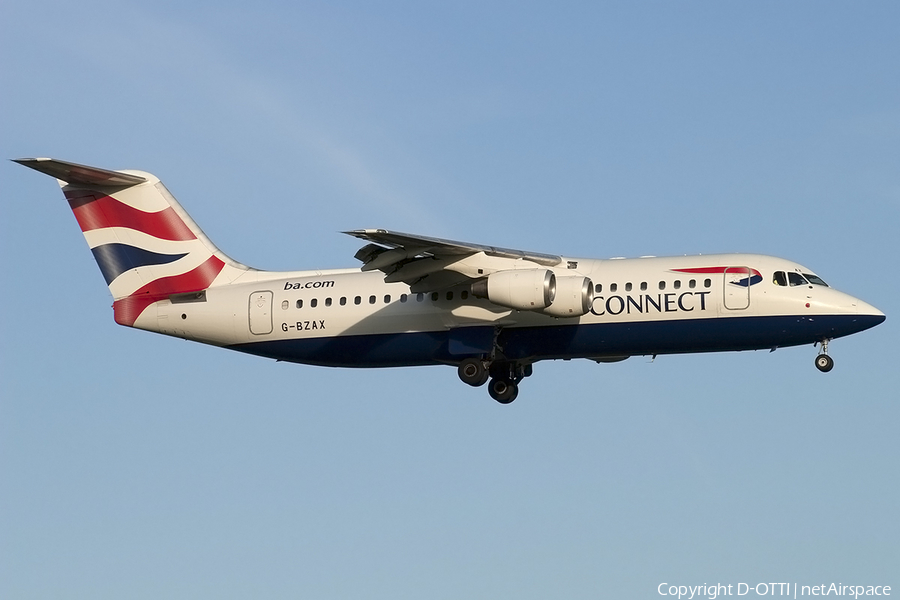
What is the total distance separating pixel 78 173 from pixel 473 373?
887cm

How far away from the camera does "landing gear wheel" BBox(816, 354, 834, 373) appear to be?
22.3m

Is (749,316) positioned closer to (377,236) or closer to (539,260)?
(539,260)

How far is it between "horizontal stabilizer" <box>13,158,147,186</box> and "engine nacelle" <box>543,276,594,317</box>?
934 cm

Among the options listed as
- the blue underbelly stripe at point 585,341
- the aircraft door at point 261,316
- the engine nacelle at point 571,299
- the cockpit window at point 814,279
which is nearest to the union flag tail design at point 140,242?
the aircraft door at point 261,316

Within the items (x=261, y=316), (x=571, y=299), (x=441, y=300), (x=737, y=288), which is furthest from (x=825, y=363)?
(x=261, y=316)

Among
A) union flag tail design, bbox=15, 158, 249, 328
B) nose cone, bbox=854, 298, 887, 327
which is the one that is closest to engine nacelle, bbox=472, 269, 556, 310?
nose cone, bbox=854, 298, 887, 327

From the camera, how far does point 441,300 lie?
77.5 feet

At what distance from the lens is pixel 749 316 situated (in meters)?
22.1

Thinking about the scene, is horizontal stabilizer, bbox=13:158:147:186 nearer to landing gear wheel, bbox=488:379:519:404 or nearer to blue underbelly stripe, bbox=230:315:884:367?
blue underbelly stripe, bbox=230:315:884:367

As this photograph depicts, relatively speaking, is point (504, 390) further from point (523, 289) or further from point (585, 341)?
point (523, 289)

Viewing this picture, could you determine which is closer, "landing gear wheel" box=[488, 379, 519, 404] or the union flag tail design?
"landing gear wheel" box=[488, 379, 519, 404]

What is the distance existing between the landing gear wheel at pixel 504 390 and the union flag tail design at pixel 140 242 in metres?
5.57

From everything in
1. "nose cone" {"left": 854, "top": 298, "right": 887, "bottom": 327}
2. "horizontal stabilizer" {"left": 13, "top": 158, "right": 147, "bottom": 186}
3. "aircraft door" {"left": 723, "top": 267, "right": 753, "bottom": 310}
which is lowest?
"nose cone" {"left": 854, "top": 298, "right": 887, "bottom": 327}

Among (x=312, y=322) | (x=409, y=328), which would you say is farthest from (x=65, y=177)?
(x=409, y=328)
